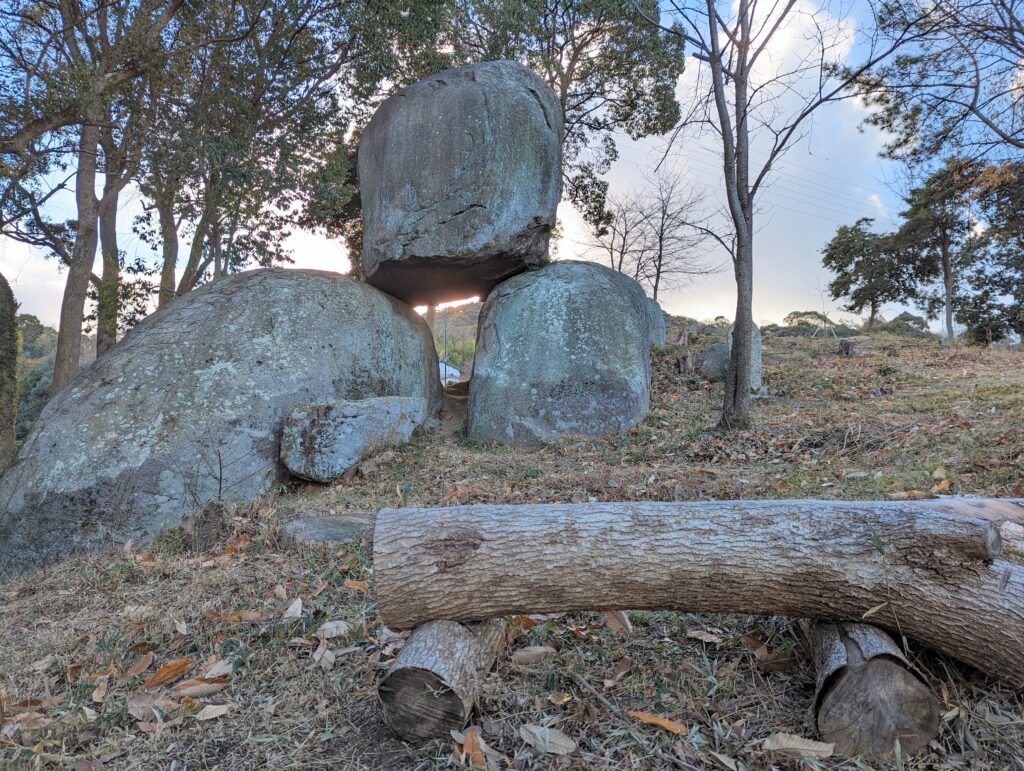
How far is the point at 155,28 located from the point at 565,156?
7.92 m

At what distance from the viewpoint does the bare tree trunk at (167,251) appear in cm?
1011

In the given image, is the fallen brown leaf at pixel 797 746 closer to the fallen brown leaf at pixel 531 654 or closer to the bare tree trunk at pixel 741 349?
the fallen brown leaf at pixel 531 654

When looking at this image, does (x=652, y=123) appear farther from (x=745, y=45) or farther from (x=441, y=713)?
(x=441, y=713)

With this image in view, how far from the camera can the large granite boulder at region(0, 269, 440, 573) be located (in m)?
5.48

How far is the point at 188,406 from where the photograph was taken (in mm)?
6176

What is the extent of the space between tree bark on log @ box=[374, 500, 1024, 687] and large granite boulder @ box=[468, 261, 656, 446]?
17.3 feet

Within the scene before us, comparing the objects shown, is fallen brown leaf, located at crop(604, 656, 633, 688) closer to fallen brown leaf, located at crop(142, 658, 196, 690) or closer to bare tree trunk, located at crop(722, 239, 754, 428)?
fallen brown leaf, located at crop(142, 658, 196, 690)

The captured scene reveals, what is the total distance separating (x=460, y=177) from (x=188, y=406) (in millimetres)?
4469

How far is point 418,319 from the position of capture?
9.10 m

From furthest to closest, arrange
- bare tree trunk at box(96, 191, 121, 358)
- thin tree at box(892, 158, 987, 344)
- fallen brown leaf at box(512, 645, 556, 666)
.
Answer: thin tree at box(892, 158, 987, 344) → bare tree trunk at box(96, 191, 121, 358) → fallen brown leaf at box(512, 645, 556, 666)

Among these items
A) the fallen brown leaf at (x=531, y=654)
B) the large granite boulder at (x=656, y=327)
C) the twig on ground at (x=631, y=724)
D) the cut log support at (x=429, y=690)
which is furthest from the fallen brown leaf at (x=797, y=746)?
the large granite boulder at (x=656, y=327)

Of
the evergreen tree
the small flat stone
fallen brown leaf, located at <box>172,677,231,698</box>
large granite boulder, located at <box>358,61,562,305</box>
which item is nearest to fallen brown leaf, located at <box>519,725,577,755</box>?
fallen brown leaf, located at <box>172,677,231,698</box>

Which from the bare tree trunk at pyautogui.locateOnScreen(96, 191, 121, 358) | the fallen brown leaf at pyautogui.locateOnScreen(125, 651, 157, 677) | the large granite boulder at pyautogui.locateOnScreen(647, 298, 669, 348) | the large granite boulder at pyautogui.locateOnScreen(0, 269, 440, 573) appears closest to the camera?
the fallen brown leaf at pyautogui.locateOnScreen(125, 651, 157, 677)

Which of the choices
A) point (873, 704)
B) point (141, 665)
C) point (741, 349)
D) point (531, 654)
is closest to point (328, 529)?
point (141, 665)
